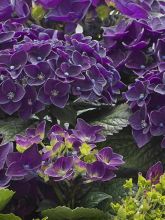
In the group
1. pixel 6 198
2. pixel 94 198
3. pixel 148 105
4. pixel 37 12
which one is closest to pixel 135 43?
pixel 148 105

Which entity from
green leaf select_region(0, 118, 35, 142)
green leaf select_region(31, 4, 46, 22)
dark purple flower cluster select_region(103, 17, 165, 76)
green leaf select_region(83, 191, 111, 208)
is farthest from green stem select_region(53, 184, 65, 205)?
green leaf select_region(31, 4, 46, 22)

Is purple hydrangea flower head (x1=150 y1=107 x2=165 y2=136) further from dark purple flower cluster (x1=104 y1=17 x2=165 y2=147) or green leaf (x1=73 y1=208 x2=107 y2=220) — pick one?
green leaf (x1=73 y1=208 x2=107 y2=220)

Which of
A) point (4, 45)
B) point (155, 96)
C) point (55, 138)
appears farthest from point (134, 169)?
point (4, 45)

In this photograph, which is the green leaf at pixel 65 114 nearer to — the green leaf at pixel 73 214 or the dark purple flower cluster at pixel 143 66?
the dark purple flower cluster at pixel 143 66

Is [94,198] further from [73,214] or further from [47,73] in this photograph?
[47,73]

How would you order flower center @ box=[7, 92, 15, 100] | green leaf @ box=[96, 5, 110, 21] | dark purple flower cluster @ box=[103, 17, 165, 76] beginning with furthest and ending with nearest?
green leaf @ box=[96, 5, 110, 21]
dark purple flower cluster @ box=[103, 17, 165, 76]
flower center @ box=[7, 92, 15, 100]

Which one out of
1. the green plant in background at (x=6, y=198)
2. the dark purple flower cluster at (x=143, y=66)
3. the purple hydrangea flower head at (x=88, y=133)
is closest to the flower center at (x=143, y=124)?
the dark purple flower cluster at (x=143, y=66)
